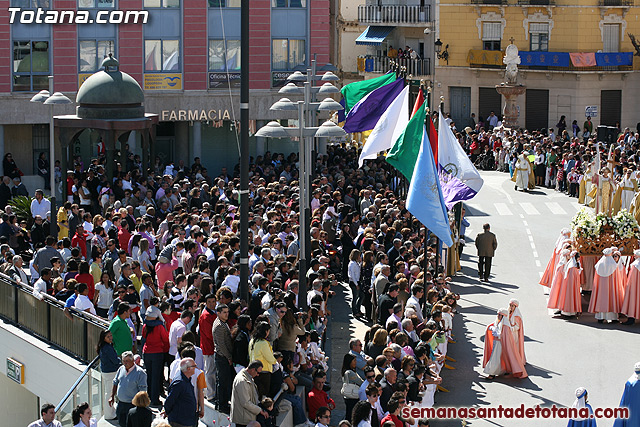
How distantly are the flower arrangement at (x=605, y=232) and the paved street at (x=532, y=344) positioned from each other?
Answer: 134cm

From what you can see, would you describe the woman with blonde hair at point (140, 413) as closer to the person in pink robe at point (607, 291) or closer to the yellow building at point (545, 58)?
the person in pink robe at point (607, 291)

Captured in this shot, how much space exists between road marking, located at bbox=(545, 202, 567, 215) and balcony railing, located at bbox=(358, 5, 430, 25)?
62.8 feet

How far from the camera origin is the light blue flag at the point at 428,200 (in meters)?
19.4

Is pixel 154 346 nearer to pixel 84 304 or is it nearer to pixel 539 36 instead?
pixel 84 304

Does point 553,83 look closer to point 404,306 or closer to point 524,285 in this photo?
point 524,285

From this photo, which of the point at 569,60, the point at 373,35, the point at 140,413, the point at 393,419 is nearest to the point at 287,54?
the point at 373,35

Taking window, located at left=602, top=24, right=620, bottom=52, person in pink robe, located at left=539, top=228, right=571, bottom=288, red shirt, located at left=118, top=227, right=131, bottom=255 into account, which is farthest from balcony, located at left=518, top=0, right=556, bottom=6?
red shirt, located at left=118, top=227, right=131, bottom=255

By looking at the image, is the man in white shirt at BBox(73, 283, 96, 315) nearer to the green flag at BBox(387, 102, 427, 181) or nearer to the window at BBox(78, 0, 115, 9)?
the green flag at BBox(387, 102, 427, 181)

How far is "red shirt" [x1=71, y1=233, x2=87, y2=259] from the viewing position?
21.6 m

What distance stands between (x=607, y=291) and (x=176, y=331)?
10.9 meters

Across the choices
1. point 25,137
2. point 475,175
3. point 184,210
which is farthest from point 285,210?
point 25,137

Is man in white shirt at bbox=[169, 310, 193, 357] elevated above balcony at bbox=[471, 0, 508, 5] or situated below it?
below

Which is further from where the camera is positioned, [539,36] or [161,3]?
[539,36]

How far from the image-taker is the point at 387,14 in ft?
177
